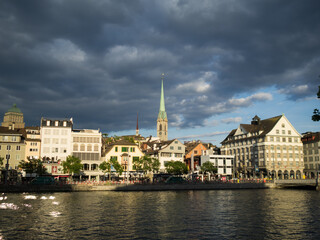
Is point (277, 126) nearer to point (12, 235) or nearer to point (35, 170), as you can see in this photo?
point (35, 170)

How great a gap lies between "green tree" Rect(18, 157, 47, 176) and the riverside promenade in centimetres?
1892

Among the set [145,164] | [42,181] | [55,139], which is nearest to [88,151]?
[55,139]

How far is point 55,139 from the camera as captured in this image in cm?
9931

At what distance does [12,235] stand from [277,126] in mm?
109797

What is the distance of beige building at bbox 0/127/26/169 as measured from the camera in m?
94.6

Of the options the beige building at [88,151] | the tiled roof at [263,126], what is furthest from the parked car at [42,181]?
the tiled roof at [263,126]

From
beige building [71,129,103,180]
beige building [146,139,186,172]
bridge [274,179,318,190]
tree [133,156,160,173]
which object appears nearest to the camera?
bridge [274,179,318,190]

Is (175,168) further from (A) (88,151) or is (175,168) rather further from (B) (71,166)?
(B) (71,166)

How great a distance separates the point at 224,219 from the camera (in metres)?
34.2

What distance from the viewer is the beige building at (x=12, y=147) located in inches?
3723

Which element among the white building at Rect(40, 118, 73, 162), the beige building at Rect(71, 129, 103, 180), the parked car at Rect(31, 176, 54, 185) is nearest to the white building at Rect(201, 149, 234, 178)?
the beige building at Rect(71, 129, 103, 180)

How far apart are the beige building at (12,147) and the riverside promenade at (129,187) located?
94.2 ft

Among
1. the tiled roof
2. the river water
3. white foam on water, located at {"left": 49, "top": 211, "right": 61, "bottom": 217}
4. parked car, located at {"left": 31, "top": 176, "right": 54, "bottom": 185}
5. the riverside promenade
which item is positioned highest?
the tiled roof

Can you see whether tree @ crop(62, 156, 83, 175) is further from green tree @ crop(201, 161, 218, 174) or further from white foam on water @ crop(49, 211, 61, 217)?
white foam on water @ crop(49, 211, 61, 217)
